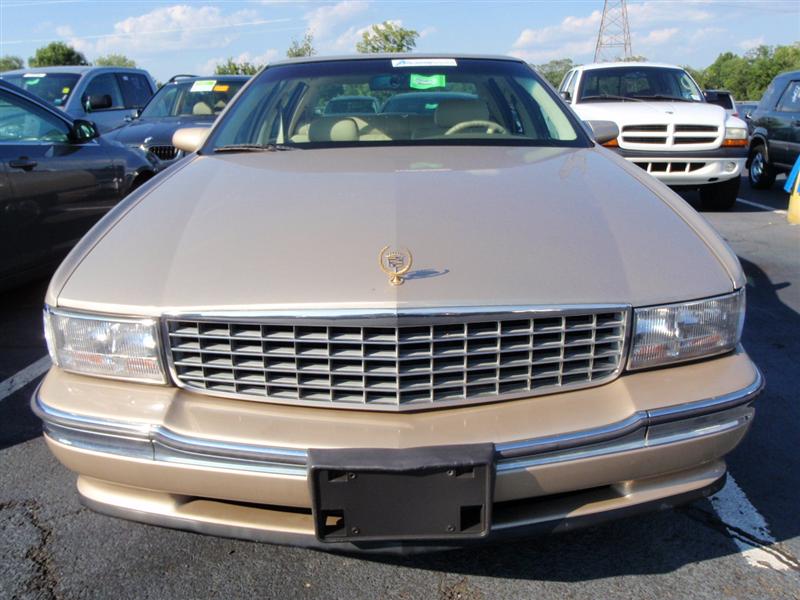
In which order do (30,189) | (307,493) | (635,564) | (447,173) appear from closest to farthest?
(307,493), (635,564), (447,173), (30,189)

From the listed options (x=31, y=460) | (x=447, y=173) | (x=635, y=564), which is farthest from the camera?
(x=31, y=460)

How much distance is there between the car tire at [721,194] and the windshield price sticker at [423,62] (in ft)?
20.0

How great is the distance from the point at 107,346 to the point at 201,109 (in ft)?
26.6

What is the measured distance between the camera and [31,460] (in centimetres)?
300

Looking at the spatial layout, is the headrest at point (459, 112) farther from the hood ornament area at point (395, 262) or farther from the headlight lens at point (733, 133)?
the headlight lens at point (733, 133)

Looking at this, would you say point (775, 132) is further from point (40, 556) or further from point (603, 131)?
point (40, 556)

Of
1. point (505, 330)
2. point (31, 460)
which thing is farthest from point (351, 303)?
point (31, 460)

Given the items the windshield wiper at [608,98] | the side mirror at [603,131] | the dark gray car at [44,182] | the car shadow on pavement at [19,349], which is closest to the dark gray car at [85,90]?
the dark gray car at [44,182]

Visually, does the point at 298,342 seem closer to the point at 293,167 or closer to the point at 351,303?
the point at 351,303

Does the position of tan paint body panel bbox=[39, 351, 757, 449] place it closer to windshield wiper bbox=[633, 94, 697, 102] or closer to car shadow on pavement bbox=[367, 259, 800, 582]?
car shadow on pavement bbox=[367, 259, 800, 582]

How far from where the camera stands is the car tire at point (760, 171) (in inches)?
422

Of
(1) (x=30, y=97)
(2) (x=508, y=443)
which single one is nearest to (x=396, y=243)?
(2) (x=508, y=443)

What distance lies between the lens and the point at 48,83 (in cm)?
1041

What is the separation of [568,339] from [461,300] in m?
0.33
